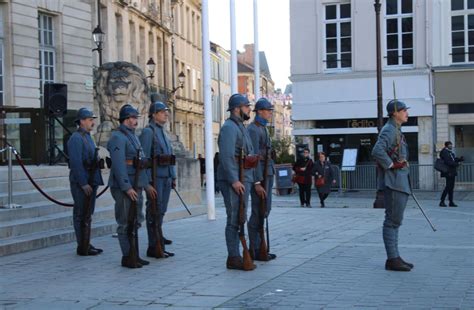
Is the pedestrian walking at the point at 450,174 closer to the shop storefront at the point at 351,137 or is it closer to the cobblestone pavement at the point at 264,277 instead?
the cobblestone pavement at the point at 264,277

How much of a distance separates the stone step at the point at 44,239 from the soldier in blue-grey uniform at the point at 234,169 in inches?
130

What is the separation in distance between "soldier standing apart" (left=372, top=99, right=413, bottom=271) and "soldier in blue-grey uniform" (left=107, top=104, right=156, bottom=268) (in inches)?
117

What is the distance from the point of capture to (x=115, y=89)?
17719 mm

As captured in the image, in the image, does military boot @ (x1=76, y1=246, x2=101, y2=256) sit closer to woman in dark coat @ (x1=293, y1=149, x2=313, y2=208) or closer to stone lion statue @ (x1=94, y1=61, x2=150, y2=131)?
stone lion statue @ (x1=94, y1=61, x2=150, y2=131)

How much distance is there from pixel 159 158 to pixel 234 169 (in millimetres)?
1869

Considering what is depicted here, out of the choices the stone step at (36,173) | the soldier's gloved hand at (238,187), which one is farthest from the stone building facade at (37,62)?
the soldier's gloved hand at (238,187)

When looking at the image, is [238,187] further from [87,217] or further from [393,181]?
[87,217]

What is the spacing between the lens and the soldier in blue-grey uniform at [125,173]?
10141mm

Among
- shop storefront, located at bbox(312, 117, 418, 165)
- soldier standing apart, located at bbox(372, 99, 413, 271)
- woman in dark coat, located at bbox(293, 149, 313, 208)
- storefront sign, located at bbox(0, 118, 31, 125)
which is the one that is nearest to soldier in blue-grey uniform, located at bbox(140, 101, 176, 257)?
soldier standing apart, located at bbox(372, 99, 413, 271)

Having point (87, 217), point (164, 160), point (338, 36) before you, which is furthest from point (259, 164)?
point (338, 36)

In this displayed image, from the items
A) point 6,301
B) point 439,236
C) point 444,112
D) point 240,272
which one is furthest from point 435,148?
point 6,301

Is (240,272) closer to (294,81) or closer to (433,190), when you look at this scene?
(433,190)

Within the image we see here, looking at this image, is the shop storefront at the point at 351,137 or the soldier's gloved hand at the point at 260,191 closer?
the soldier's gloved hand at the point at 260,191

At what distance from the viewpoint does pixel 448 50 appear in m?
32.0
